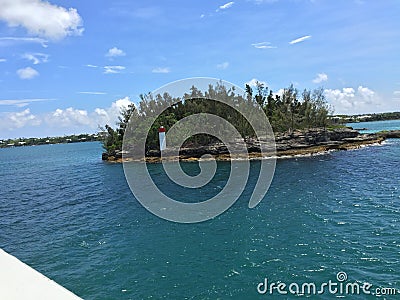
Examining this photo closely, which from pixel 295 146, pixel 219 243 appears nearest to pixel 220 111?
pixel 295 146

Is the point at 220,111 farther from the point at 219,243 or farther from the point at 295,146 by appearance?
the point at 219,243

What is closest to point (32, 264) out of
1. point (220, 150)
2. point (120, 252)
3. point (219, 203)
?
point (120, 252)

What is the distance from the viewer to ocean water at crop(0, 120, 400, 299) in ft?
44.5

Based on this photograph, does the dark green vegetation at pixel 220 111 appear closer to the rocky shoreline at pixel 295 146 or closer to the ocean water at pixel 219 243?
the rocky shoreline at pixel 295 146

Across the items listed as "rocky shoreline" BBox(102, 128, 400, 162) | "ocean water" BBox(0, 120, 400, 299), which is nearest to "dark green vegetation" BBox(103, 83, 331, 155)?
"rocky shoreline" BBox(102, 128, 400, 162)

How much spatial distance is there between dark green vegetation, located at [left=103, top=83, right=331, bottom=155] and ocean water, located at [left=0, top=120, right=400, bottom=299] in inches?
1616

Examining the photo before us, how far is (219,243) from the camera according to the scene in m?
18.0

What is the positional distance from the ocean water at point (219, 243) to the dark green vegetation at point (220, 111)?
1616 inches

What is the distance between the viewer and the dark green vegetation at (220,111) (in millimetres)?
72438

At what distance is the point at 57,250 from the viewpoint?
60.7 feet

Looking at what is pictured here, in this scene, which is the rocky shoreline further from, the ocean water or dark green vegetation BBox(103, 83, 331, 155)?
the ocean water

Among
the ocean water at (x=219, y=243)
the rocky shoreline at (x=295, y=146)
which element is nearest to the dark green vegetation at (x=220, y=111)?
the rocky shoreline at (x=295, y=146)

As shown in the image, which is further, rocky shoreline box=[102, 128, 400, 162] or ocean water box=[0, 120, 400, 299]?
rocky shoreline box=[102, 128, 400, 162]

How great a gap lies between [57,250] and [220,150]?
162ft
